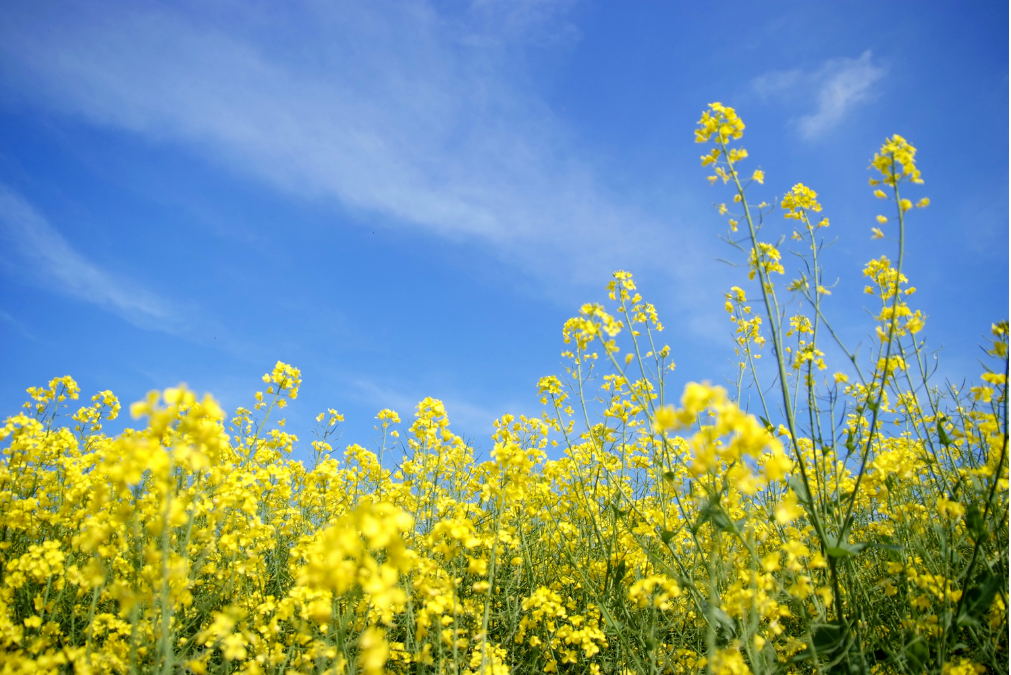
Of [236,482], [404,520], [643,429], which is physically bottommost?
[404,520]

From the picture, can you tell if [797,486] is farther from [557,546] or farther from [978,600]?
[557,546]

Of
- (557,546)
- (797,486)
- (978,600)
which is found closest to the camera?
(978,600)

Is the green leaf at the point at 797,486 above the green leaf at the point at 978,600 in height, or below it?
above

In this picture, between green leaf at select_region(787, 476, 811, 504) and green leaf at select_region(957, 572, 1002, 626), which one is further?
green leaf at select_region(787, 476, 811, 504)

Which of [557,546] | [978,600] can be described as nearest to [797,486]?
[978,600]

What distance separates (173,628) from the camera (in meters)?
2.99

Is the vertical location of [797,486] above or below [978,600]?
above

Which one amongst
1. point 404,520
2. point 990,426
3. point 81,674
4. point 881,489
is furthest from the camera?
point 881,489

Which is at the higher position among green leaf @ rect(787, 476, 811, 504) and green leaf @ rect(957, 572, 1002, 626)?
→ green leaf @ rect(787, 476, 811, 504)

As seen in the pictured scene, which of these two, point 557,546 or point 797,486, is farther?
point 557,546

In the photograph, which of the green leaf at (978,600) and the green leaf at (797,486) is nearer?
the green leaf at (978,600)

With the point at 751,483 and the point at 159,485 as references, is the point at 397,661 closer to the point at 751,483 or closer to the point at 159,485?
the point at 159,485

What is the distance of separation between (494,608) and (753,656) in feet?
8.62

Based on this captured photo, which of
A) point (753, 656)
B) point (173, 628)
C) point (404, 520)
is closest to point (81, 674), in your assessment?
point (173, 628)
